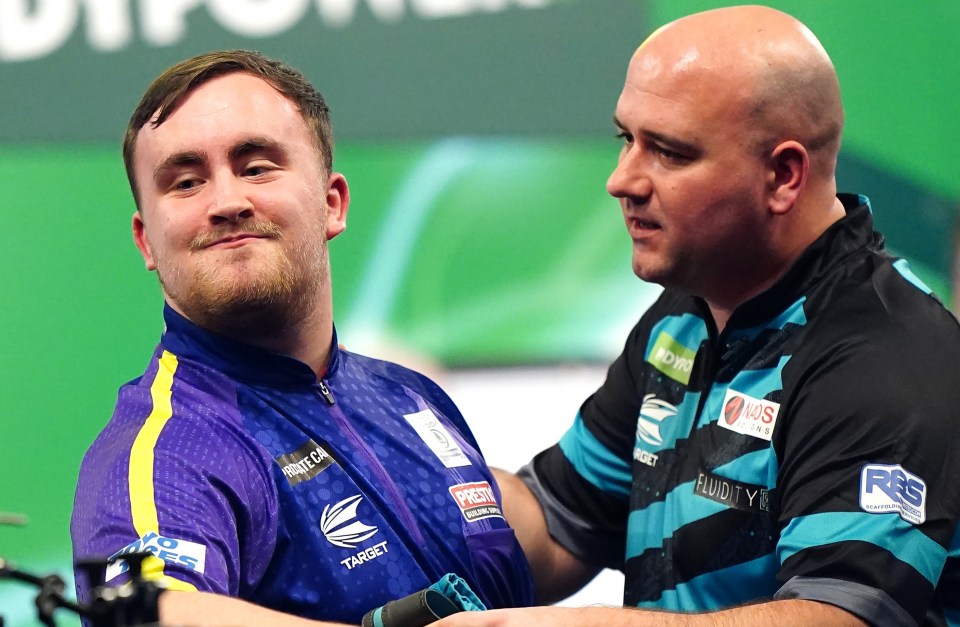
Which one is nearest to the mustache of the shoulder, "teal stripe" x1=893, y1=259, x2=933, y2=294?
the shoulder

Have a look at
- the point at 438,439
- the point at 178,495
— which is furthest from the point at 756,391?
the point at 178,495

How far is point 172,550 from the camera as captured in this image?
1526mm

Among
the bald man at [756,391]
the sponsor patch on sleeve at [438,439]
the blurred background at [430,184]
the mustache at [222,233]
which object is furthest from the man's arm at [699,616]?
the blurred background at [430,184]

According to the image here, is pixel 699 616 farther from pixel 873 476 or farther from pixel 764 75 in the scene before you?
pixel 764 75

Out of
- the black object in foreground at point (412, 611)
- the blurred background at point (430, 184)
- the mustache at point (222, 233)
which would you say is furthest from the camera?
the blurred background at point (430, 184)

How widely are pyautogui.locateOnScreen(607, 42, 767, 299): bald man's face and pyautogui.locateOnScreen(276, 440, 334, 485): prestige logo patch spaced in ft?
2.01

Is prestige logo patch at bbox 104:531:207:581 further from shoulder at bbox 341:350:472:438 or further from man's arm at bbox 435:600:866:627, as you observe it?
shoulder at bbox 341:350:472:438

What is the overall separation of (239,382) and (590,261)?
1.79 meters

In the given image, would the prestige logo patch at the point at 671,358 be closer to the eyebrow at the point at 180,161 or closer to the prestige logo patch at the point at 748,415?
the prestige logo patch at the point at 748,415

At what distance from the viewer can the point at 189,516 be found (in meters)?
1.58

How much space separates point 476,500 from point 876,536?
60 centimetres

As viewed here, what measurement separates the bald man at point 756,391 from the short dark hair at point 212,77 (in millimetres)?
479

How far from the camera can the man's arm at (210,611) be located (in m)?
1.45

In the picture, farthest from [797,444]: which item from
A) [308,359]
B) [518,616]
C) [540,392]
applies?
[540,392]
